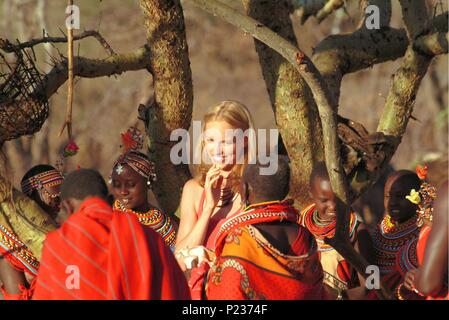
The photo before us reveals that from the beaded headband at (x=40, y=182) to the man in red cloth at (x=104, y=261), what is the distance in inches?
68.6

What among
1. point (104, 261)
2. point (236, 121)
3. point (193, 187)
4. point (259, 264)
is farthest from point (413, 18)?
point (104, 261)

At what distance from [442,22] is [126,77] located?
1131 centimetres

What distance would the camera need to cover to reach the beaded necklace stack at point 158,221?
21.7ft

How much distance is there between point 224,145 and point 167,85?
128 cm

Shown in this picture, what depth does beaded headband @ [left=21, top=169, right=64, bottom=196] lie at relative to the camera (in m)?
6.58

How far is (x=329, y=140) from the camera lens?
19.3 feet

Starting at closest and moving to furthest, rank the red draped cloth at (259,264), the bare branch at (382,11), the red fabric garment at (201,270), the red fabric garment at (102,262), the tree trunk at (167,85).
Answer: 1. the red fabric garment at (102,262)
2. the red draped cloth at (259,264)
3. the red fabric garment at (201,270)
4. the tree trunk at (167,85)
5. the bare branch at (382,11)

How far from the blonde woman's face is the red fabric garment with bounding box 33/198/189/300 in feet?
4.12

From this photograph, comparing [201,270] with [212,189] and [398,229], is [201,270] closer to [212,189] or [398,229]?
[212,189]

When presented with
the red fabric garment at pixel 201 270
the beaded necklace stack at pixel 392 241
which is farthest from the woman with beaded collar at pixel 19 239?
the beaded necklace stack at pixel 392 241

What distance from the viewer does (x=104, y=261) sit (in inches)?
187

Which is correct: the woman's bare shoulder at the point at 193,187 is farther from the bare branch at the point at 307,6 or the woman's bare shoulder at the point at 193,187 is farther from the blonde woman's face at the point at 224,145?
the bare branch at the point at 307,6

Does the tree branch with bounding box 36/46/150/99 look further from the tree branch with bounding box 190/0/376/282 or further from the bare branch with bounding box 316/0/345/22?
the bare branch with bounding box 316/0/345/22

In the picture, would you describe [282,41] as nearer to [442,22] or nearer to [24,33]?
[442,22]
